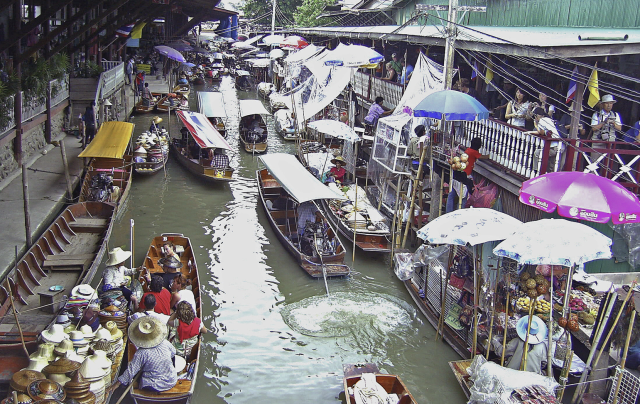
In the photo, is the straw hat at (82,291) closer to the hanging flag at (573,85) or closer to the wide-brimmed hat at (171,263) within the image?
the wide-brimmed hat at (171,263)

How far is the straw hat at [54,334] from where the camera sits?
8023mm

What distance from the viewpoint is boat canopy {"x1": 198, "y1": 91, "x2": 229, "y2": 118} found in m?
24.2

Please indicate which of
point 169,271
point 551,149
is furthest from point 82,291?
point 551,149

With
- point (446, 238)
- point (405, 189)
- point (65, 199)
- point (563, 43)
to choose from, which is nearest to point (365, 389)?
point (446, 238)

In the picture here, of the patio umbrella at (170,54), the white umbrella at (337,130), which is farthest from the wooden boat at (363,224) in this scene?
the patio umbrella at (170,54)

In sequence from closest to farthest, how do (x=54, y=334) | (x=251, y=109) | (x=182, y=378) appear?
(x=54, y=334) → (x=182, y=378) → (x=251, y=109)

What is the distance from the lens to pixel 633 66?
1173 cm

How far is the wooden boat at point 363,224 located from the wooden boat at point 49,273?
5724mm

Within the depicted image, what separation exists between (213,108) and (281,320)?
15153 millimetres

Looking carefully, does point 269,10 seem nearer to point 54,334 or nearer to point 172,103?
point 172,103

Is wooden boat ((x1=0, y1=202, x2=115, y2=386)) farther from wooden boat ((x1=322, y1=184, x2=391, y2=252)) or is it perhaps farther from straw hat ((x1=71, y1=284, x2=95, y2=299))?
wooden boat ((x1=322, y1=184, x2=391, y2=252))

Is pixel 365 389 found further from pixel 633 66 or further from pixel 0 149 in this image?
pixel 0 149

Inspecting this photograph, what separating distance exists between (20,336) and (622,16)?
41.5 feet

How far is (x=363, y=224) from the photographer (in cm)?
1483
